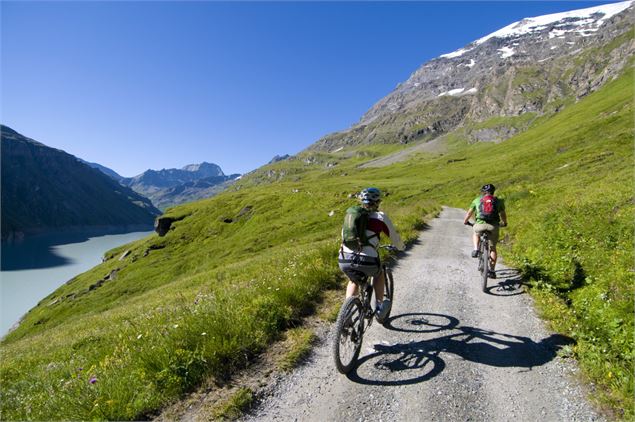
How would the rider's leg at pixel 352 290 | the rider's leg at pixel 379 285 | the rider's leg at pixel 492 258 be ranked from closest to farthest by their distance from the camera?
the rider's leg at pixel 352 290
the rider's leg at pixel 379 285
the rider's leg at pixel 492 258

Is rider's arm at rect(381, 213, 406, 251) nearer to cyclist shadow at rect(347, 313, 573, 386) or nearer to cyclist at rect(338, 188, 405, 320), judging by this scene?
cyclist at rect(338, 188, 405, 320)

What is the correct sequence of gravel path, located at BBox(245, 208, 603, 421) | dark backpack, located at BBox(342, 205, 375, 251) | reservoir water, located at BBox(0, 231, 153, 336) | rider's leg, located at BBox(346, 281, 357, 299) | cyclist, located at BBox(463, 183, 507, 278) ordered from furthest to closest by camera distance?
reservoir water, located at BBox(0, 231, 153, 336)
cyclist, located at BBox(463, 183, 507, 278)
rider's leg, located at BBox(346, 281, 357, 299)
dark backpack, located at BBox(342, 205, 375, 251)
gravel path, located at BBox(245, 208, 603, 421)

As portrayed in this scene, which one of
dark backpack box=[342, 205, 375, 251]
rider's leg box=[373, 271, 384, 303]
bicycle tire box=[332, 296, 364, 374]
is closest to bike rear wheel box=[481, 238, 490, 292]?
rider's leg box=[373, 271, 384, 303]

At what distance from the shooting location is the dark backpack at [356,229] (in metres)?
6.69

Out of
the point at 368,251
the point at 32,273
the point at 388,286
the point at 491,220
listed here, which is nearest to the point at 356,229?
the point at 368,251

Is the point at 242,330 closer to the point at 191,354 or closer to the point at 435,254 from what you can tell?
the point at 191,354

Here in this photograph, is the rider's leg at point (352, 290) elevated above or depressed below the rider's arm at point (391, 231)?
below

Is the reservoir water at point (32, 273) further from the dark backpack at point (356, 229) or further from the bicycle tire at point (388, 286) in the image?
the dark backpack at point (356, 229)

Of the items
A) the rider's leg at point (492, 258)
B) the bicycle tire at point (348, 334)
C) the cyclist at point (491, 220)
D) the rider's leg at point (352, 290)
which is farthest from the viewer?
the cyclist at point (491, 220)

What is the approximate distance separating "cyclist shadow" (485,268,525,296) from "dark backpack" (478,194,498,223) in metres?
2.11

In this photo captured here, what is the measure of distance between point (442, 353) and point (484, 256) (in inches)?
222

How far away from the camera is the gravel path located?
525 centimetres

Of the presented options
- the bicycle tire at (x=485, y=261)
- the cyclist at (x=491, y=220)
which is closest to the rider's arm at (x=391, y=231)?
the bicycle tire at (x=485, y=261)

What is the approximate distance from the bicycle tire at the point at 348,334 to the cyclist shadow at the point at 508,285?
6127mm
